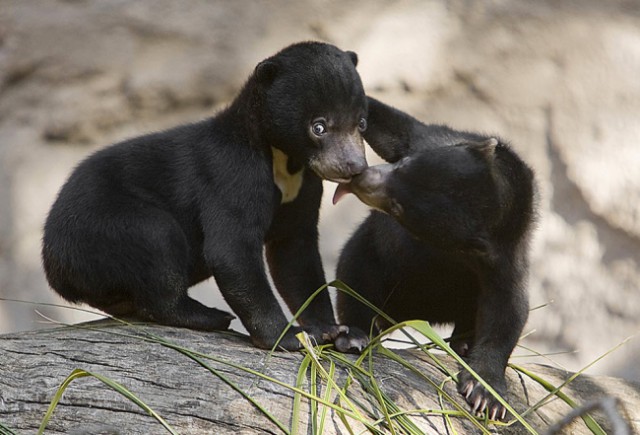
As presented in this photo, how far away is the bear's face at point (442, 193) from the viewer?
4.32m

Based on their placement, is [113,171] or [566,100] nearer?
[113,171]

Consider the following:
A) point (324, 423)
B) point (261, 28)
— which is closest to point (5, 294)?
point (261, 28)

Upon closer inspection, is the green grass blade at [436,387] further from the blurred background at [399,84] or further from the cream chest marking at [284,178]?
the blurred background at [399,84]

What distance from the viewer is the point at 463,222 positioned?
435 cm

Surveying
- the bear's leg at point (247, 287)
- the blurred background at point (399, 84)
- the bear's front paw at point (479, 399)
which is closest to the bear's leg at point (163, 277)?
the bear's leg at point (247, 287)

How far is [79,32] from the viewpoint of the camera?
757 cm

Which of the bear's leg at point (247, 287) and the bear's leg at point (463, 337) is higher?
the bear's leg at point (247, 287)

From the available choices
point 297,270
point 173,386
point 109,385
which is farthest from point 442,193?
point 109,385

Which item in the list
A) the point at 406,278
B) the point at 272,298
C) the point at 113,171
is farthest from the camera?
the point at 406,278

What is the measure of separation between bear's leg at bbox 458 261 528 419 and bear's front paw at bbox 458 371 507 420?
1cm

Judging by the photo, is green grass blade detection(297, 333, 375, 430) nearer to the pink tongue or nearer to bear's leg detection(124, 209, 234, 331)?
bear's leg detection(124, 209, 234, 331)

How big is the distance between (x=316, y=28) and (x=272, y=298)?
155 inches

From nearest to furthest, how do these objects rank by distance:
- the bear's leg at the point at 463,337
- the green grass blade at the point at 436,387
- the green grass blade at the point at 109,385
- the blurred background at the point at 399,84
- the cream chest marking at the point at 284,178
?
the green grass blade at the point at 109,385
the green grass blade at the point at 436,387
the cream chest marking at the point at 284,178
the bear's leg at the point at 463,337
the blurred background at the point at 399,84

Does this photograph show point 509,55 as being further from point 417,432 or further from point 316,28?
point 417,432
